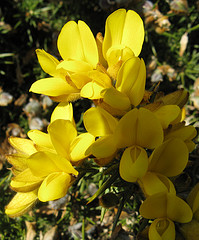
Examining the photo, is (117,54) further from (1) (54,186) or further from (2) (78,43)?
(1) (54,186)

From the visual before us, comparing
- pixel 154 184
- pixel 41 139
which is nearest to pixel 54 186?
pixel 41 139

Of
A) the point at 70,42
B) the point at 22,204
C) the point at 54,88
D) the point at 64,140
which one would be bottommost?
the point at 22,204

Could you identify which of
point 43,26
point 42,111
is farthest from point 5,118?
point 43,26

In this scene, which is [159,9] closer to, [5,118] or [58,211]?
[5,118]

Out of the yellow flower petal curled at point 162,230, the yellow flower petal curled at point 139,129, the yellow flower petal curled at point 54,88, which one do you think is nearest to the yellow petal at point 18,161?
the yellow flower petal curled at point 54,88

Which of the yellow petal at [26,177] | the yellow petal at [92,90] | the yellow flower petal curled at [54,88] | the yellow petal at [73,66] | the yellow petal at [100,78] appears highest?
the yellow petal at [73,66]

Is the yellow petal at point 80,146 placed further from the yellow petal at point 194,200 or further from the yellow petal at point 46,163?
the yellow petal at point 194,200
